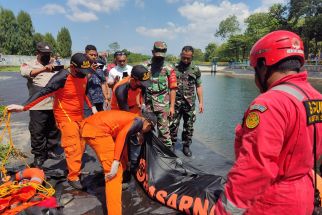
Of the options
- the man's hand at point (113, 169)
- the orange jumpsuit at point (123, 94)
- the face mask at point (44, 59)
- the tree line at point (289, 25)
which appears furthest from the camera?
the tree line at point (289, 25)

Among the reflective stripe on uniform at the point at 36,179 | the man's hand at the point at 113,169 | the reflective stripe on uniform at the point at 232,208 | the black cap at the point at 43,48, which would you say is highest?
the black cap at the point at 43,48

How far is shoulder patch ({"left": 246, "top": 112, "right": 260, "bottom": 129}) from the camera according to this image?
1359 mm

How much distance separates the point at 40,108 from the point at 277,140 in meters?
4.08

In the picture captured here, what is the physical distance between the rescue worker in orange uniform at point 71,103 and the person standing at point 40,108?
83 cm

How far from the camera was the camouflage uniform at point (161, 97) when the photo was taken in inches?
193

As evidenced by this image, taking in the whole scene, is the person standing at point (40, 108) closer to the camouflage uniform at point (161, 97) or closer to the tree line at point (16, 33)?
the camouflage uniform at point (161, 97)

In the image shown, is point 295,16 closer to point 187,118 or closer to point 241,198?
point 187,118

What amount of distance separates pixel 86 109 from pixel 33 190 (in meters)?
2.18

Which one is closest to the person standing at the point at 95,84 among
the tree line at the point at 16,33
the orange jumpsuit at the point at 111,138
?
the orange jumpsuit at the point at 111,138

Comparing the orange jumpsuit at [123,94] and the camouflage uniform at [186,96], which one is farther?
the camouflage uniform at [186,96]

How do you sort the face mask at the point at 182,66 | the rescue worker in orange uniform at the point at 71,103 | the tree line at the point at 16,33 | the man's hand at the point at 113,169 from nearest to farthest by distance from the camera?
the man's hand at the point at 113,169
the rescue worker in orange uniform at the point at 71,103
the face mask at the point at 182,66
the tree line at the point at 16,33

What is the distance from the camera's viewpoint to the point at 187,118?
5.50 meters

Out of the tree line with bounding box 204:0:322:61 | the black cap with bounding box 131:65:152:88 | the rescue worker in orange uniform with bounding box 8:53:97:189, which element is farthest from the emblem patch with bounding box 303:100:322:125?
the tree line with bounding box 204:0:322:61

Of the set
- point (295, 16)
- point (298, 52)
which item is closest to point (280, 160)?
point (298, 52)
